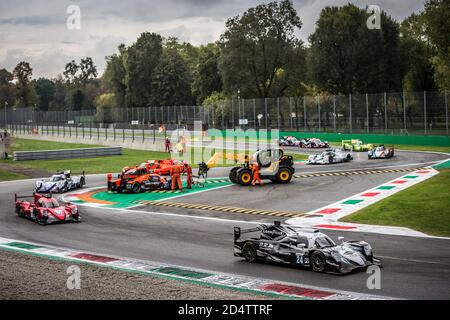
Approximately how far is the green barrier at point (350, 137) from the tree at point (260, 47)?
1831 cm

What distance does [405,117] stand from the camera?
62.5 meters

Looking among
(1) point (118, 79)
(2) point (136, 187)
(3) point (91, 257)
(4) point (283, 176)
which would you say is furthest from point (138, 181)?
(1) point (118, 79)

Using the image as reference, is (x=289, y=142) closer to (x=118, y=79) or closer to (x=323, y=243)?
(x=323, y=243)

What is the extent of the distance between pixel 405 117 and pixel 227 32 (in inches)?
1608

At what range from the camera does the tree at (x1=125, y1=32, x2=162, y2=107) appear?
12962cm

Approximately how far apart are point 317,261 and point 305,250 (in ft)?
1.68

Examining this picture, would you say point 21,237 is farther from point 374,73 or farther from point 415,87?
point 415,87

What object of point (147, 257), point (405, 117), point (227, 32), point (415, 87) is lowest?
point (147, 257)

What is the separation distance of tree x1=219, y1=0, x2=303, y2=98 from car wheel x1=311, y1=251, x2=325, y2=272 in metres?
79.8

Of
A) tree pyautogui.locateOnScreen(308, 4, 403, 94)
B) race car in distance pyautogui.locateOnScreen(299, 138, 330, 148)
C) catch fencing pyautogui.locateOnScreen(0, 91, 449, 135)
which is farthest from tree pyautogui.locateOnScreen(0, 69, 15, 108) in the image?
race car in distance pyautogui.locateOnScreen(299, 138, 330, 148)

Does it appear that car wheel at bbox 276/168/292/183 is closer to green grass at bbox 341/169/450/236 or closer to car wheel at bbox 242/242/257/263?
green grass at bbox 341/169/450/236

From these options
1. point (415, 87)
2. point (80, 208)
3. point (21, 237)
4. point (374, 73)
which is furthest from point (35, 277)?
point (415, 87)

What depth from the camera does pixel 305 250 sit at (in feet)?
56.5

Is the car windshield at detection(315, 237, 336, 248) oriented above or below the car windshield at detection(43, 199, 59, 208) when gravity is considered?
below
